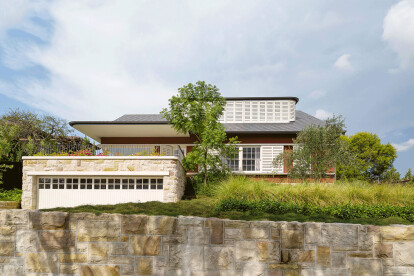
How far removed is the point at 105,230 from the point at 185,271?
1.32 metres

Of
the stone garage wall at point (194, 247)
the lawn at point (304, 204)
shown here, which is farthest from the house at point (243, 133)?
the stone garage wall at point (194, 247)

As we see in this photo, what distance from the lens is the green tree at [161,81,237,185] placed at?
46.1ft

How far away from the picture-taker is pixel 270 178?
1717cm

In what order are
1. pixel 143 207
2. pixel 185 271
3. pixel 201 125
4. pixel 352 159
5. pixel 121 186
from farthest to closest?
pixel 201 125 < pixel 352 159 < pixel 121 186 < pixel 143 207 < pixel 185 271

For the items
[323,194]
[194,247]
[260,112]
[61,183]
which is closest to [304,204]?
[323,194]

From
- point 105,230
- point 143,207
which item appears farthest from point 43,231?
point 143,207

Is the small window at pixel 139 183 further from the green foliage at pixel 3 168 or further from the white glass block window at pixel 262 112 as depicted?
the white glass block window at pixel 262 112

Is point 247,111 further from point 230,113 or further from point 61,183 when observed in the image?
point 61,183

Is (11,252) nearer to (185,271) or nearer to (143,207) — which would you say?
(185,271)

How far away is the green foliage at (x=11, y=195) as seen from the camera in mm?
12953

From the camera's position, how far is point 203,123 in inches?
581

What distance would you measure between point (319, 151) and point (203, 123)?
5.86 meters

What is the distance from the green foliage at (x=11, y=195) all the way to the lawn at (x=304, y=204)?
520 cm

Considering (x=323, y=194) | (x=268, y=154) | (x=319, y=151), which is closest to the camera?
(x=323, y=194)
